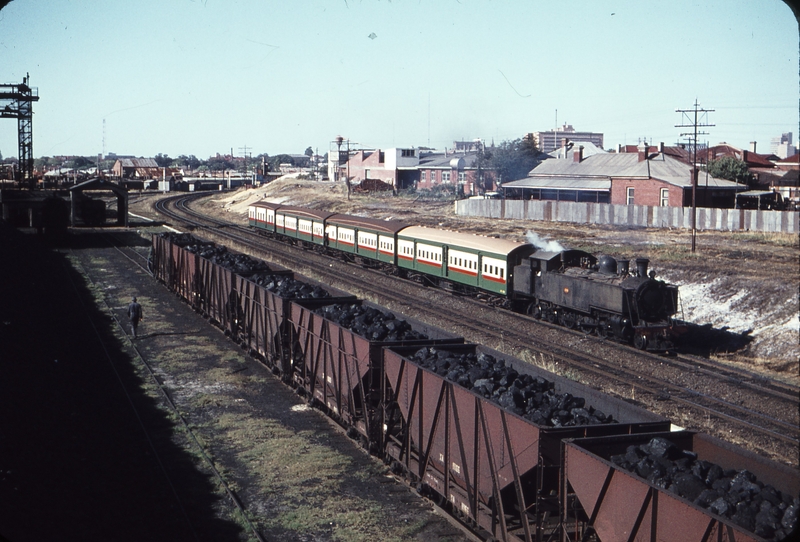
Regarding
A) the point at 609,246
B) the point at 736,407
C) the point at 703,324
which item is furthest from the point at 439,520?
the point at 609,246

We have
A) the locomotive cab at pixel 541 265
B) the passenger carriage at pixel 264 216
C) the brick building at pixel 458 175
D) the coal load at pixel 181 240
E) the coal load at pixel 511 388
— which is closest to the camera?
the coal load at pixel 511 388

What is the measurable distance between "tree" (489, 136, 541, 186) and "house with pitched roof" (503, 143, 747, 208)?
46.4 ft

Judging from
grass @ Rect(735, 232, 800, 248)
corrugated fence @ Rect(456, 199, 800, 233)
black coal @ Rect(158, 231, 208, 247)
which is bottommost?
black coal @ Rect(158, 231, 208, 247)

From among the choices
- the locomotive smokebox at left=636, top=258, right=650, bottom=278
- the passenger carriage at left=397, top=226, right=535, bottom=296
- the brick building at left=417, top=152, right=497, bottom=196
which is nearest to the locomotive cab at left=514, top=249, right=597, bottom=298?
the passenger carriage at left=397, top=226, right=535, bottom=296

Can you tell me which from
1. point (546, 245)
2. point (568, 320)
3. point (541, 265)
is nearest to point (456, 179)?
point (546, 245)

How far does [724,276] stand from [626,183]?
3371 cm

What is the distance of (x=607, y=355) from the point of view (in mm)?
25422

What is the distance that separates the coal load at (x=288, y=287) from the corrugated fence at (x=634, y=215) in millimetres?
39067

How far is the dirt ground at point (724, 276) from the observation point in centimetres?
2709

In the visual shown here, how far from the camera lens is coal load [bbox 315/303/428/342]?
53.6 feet

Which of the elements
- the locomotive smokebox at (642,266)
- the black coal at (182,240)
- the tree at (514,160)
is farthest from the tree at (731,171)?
the black coal at (182,240)

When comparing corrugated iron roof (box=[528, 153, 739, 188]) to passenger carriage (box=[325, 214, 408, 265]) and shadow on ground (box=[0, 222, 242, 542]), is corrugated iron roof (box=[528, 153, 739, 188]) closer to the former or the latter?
passenger carriage (box=[325, 214, 408, 265])

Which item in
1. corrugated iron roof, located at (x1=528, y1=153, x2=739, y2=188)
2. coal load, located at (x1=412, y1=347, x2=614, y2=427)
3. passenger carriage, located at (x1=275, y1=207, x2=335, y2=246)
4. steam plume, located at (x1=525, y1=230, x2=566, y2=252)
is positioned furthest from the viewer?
corrugated iron roof, located at (x1=528, y1=153, x2=739, y2=188)

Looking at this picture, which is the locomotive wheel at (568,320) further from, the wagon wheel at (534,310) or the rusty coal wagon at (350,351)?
the rusty coal wagon at (350,351)
